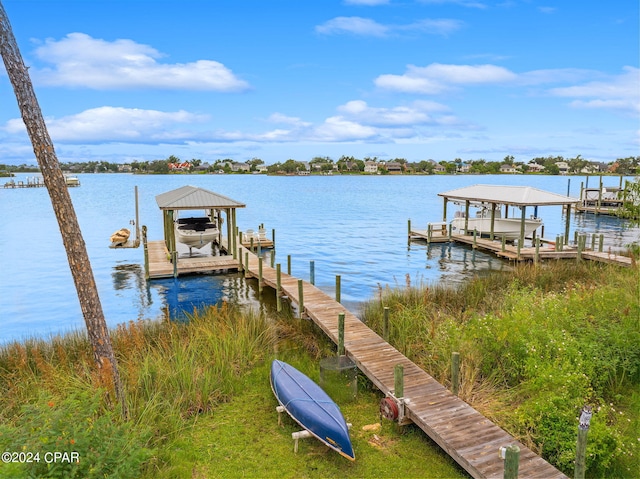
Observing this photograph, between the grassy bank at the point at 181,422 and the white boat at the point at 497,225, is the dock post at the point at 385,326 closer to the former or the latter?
the grassy bank at the point at 181,422

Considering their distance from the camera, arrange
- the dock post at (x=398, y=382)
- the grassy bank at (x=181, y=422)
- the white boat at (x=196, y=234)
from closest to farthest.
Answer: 1. the grassy bank at (x=181, y=422)
2. the dock post at (x=398, y=382)
3. the white boat at (x=196, y=234)

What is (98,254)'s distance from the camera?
31016 millimetres

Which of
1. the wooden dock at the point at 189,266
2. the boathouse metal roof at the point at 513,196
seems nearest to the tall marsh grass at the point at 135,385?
the wooden dock at the point at 189,266

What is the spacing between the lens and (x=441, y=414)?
807 cm

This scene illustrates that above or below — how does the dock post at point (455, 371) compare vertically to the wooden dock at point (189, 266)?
above

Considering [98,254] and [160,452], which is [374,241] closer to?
[98,254]

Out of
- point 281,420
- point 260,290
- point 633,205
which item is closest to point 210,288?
point 260,290

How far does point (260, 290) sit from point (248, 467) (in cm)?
1210

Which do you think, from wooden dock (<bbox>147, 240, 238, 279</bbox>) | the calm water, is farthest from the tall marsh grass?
wooden dock (<bbox>147, 240, 238, 279</bbox>)

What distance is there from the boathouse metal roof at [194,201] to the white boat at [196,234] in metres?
2.07

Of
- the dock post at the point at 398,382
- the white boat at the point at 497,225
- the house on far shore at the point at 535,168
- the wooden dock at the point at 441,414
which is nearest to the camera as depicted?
the wooden dock at the point at 441,414

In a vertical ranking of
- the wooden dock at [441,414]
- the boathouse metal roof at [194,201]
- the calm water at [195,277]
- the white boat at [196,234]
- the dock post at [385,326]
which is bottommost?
the calm water at [195,277]

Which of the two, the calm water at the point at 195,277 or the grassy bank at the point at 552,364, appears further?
the calm water at the point at 195,277

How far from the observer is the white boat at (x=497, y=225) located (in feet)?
95.1
